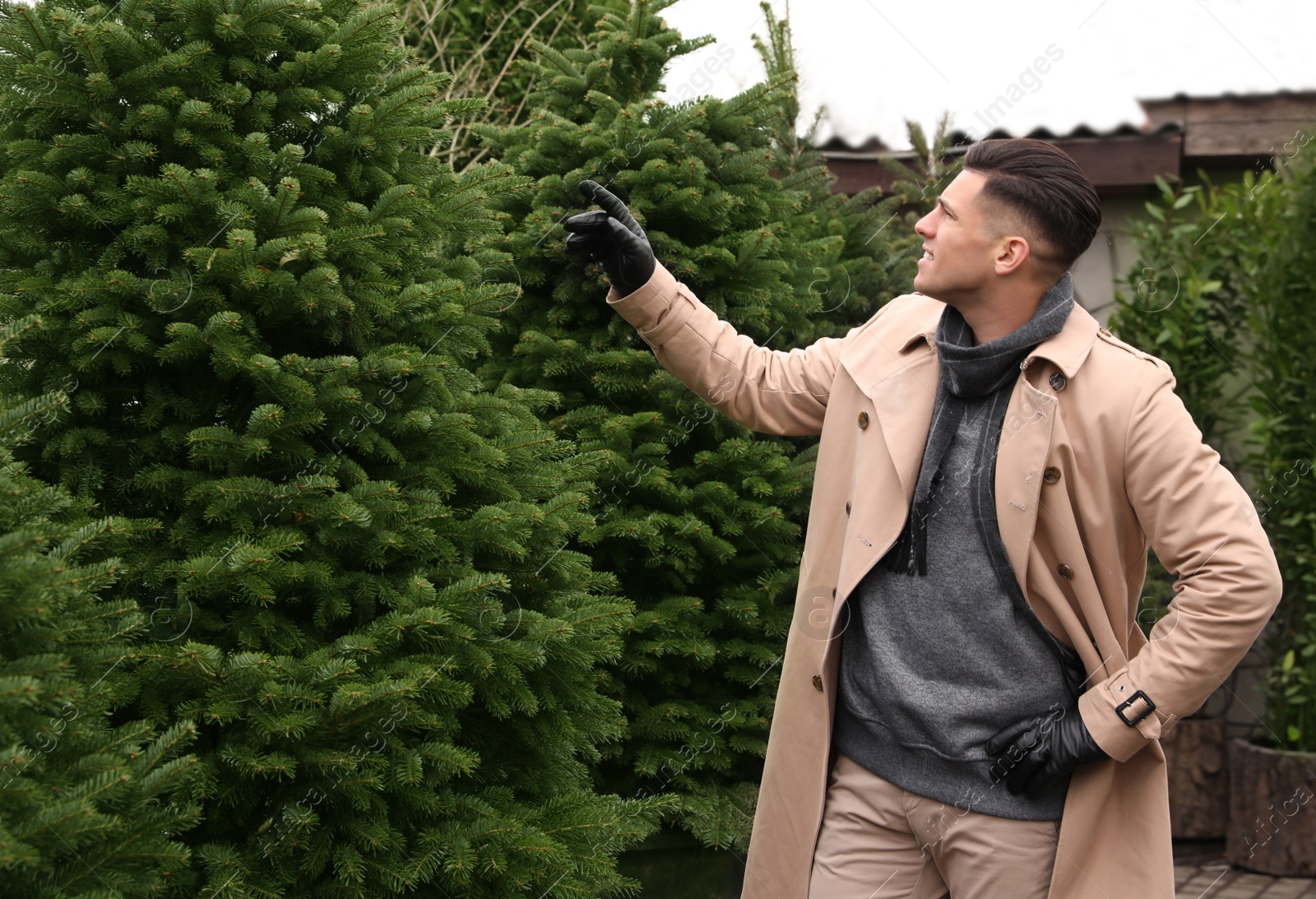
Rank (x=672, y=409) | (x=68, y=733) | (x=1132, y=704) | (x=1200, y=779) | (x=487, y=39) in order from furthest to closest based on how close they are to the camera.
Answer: (x=487, y=39) → (x=1200, y=779) → (x=672, y=409) → (x=1132, y=704) → (x=68, y=733)

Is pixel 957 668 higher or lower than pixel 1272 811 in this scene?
higher

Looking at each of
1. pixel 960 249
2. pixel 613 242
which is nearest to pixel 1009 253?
pixel 960 249

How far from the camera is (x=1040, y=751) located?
2252 millimetres

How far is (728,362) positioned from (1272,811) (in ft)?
13.4

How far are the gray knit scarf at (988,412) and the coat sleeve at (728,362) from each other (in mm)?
381

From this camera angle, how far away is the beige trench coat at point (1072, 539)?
2223 millimetres

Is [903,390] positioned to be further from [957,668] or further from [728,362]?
[957,668]

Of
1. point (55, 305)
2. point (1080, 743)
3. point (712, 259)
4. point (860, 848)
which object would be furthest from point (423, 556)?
point (712, 259)

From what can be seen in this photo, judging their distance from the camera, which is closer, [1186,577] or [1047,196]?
[1186,577]

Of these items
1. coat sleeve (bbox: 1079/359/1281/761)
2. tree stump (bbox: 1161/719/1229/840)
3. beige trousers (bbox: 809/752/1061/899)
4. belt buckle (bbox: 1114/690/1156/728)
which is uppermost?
coat sleeve (bbox: 1079/359/1281/761)

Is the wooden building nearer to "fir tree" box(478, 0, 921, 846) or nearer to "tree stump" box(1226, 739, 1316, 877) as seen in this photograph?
"fir tree" box(478, 0, 921, 846)

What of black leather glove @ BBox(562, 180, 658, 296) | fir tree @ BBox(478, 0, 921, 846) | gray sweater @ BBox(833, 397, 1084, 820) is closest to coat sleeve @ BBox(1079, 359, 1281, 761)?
gray sweater @ BBox(833, 397, 1084, 820)

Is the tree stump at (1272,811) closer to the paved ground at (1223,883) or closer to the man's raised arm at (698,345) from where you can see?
the paved ground at (1223,883)

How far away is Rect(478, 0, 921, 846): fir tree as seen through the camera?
3547 millimetres
